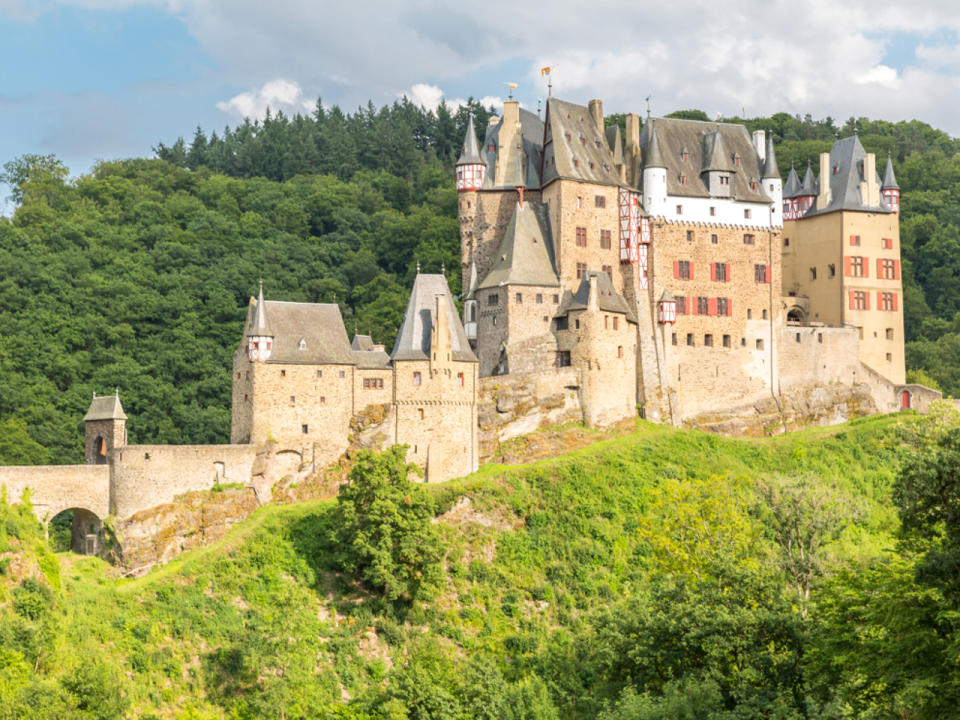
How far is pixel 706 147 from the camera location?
67188 mm

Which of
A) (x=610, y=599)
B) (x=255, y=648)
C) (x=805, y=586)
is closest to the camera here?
(x=805, y=586)

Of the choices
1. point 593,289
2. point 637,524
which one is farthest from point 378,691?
point 593,289

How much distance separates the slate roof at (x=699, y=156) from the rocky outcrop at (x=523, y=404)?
506 inches

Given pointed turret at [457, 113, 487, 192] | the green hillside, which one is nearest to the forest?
pointed turret at [457, 113, 487, 192]

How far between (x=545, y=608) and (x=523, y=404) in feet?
33.2

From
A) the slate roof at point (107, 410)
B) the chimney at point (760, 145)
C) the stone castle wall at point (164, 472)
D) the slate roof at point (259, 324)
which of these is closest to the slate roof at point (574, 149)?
the chimney at point (760, 145)

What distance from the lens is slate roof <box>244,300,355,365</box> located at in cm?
5309

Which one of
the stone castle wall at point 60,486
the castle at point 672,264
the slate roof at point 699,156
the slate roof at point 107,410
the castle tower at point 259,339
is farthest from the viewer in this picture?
the slate roof at point 699,156

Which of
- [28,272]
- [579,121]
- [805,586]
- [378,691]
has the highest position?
[579,121]

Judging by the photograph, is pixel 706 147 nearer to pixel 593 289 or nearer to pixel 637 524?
pixel 593 289

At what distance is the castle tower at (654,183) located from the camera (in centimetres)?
6469

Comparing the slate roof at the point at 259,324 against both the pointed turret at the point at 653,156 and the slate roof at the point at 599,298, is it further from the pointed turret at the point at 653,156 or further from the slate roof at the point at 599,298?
the pointed turret at the point at 653,156

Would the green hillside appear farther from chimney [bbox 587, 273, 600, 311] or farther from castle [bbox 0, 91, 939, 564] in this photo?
chimney [bbox 587, 273, 600, 311]

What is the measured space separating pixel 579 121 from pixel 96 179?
43.3 meters
